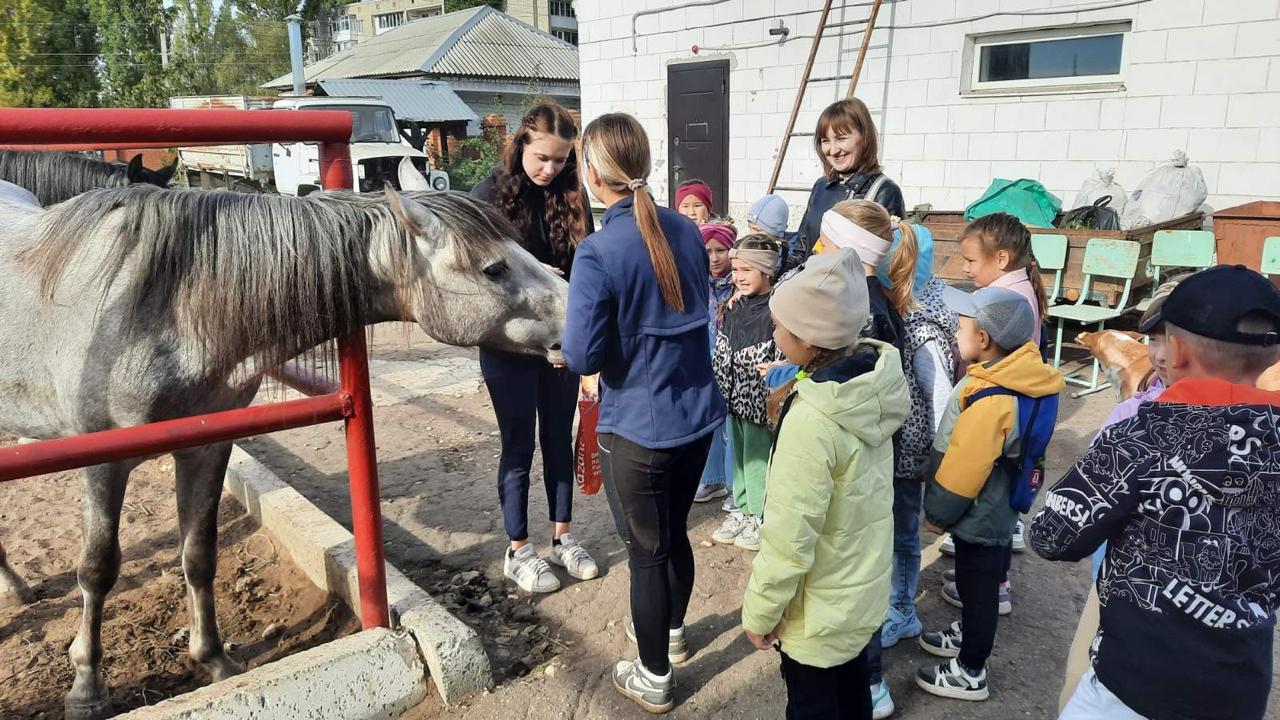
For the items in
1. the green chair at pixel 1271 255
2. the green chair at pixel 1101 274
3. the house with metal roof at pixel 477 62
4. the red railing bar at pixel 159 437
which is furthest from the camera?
the house with metal roof at pixel 477 62

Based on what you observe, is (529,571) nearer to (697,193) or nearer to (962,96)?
(697,193)

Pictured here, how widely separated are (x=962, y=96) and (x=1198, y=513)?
23.1 feet

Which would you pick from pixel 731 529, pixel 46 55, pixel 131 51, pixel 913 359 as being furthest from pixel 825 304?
pixel 131 51

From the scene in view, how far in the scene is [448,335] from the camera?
7.30 feet

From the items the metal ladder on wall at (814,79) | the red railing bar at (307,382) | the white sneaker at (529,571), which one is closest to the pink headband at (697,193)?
the white sneaker at (529,571)

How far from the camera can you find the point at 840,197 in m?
3.33

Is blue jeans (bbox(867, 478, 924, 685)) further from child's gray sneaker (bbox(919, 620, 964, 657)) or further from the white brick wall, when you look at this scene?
the white brick wall

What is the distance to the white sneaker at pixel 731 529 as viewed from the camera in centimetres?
337

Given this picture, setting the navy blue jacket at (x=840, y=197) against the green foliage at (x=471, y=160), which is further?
the green foliage at (x=471, y=160)

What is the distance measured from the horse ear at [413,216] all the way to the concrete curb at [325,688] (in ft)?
3.79

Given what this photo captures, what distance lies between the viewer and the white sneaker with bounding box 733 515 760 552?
328 cm

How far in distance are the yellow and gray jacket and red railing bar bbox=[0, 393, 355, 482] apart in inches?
65.4

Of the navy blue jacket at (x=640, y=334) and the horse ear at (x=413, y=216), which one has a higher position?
the horse ear at (x=413, y=216)

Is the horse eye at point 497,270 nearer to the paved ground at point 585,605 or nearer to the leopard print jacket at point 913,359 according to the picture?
the paved ground at point 585,605
